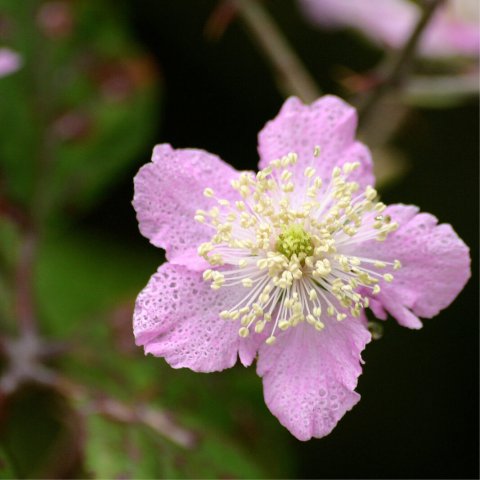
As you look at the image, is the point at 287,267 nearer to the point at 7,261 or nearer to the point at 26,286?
the point at 26,286

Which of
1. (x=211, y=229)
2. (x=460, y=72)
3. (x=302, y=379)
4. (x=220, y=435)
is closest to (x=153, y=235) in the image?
A: (x=211, y=229)

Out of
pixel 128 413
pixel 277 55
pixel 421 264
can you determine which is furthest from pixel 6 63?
pixel 421 264

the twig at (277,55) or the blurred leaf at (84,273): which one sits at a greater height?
the twig at (277,55)

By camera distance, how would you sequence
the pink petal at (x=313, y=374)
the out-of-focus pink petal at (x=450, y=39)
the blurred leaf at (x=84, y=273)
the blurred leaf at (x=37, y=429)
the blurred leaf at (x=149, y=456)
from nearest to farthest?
the pink petal at (x=313, y=374) → the blurred leaf at (x=149, y=456) → the blurred leaf at (x=37, y=429) → the out-of-focus pink petal at (x=450, y=39) → the blurred leaf at (x=84, y=273)

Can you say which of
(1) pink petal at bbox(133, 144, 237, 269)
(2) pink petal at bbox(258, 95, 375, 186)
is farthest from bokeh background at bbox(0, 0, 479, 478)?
(1) pink petal at bbox(133, 144, 237, 269)

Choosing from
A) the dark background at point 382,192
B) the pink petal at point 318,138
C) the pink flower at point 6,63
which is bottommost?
the dark background at point 382,192

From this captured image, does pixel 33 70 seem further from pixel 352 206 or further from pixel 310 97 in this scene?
pixel 352 206

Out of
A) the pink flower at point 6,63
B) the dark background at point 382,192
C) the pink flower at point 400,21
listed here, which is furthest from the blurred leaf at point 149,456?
the pink flower at point 400,21

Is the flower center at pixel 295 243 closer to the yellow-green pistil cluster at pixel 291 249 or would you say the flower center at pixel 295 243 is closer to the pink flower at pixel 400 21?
the yellow-green pistil cluster at pixel 291 249

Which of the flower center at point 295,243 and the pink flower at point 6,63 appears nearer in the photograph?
the flower center at point 295,243
